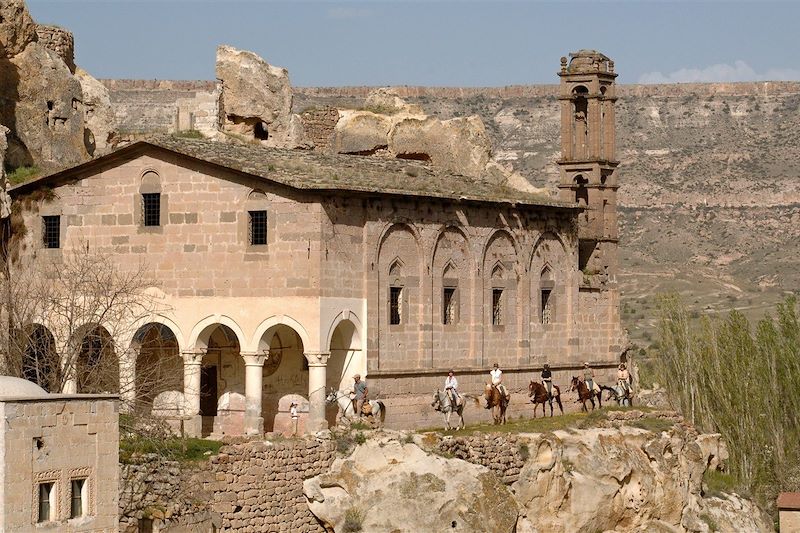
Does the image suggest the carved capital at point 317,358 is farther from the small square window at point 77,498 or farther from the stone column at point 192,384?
the small square window at point 77,498

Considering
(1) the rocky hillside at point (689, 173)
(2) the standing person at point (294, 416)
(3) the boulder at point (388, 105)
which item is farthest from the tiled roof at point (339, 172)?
(1) the rocky hillside at point (689, 173)

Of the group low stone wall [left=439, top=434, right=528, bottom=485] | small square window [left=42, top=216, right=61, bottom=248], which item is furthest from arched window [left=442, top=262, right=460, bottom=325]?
small square window [left=42, top=216, right=61, bottom=248]

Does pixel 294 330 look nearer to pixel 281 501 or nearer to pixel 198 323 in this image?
pixel 198 323

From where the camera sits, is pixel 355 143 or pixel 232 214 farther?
pixel 355 143

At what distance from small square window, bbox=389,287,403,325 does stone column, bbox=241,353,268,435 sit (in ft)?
12.6

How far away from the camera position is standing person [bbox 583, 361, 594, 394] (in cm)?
5319

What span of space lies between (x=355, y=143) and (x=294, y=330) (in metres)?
13.5

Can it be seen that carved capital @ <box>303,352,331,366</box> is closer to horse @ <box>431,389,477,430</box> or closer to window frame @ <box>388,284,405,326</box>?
window frame @ <box>388,284,405,326</box>

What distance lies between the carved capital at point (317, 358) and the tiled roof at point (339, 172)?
3.69 m

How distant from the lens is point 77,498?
114ft

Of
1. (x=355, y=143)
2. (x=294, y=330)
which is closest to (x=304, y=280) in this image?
(x=294, y=330)

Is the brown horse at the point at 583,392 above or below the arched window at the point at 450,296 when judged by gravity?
below

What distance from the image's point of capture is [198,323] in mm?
45844

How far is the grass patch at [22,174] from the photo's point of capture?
48.9 meters
